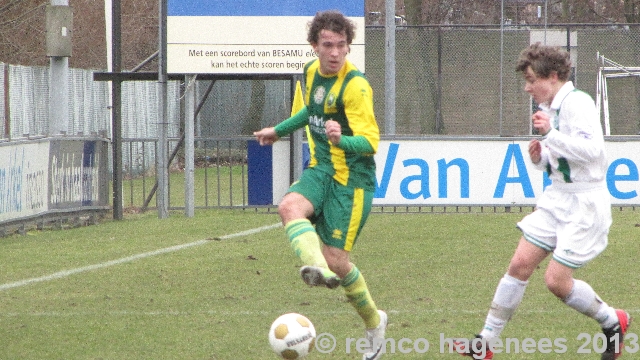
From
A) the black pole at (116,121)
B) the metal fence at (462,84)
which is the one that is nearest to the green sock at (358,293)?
the black pole at (116,121)

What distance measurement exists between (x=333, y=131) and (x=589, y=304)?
1738mm

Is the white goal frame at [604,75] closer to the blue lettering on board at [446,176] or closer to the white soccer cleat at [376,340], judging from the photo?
the blue lettering on board at [446,176]

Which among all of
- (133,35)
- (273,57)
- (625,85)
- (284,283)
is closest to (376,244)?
(284,283)

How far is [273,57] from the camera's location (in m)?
15.4

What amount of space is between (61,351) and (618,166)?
10394 millimetres

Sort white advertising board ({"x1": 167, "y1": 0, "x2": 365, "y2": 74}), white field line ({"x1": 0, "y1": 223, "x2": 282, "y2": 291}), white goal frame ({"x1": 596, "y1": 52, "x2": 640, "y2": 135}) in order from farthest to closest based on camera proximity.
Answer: white goal frame ({"x1": 596, "y1": 52, "x2": 640, "y2": 135}) → white advertising board ({"x1": 167, "y1": 0, "x2": 365, "y2": 74}) → white field line ({"x1": 0, "y1": 223, "x2": 282, "y2": 291})

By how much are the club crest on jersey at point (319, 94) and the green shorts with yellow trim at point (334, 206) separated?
16.5 inches

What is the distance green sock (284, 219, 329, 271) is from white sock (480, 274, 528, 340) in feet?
3.58

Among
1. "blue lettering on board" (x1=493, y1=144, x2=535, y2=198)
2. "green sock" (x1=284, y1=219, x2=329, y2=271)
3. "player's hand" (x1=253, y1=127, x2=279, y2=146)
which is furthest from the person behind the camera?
"blue lettering on board" (x1=493, y1=144, x2=535, y2=198)

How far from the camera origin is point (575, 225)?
575 centimetres

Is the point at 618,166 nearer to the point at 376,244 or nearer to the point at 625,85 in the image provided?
the point at 376,244

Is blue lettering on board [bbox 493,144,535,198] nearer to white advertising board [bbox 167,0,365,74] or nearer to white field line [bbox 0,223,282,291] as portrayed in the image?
white advertising board [bbox 167,0,365,74]

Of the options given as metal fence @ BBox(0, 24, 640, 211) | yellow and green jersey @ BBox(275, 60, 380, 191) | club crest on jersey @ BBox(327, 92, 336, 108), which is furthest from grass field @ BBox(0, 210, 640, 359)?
metal fence @ BBox(0, 24, 640, 211)

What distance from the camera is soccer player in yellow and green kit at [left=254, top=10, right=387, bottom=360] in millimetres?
6016
